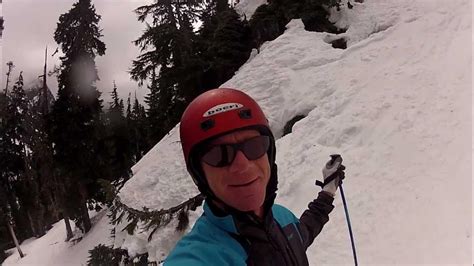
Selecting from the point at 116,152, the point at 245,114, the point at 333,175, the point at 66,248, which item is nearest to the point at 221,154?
the point at 245,114

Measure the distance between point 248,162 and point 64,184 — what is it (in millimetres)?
23938

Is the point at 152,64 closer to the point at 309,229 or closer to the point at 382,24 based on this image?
the point at 382,24

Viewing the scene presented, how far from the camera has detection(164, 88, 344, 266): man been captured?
1961 millimetres

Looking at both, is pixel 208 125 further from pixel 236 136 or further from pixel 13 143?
pixel 13 143

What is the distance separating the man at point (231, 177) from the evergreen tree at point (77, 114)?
2296 centimetres

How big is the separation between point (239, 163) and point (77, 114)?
24.1 meters

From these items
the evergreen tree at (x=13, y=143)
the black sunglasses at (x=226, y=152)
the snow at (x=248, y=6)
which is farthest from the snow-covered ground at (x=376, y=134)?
the evergreen tree at (x=13, y=143)

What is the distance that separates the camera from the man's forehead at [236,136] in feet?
6.48

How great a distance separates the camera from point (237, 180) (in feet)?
6.55

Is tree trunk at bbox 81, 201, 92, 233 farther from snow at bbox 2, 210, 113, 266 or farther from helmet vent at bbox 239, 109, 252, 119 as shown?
helmet vent at bbox 239, 109, 252, 119

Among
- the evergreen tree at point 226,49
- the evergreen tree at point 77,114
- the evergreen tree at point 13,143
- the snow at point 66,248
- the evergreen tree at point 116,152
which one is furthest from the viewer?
the evergreen tree at point 13,143

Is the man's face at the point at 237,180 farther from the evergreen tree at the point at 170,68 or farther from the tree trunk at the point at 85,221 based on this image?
the tree trunk at the point at 85,221

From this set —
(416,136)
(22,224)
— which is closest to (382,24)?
(416,136)

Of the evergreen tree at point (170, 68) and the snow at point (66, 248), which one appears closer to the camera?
the evergreen tree at point (170, 68)
